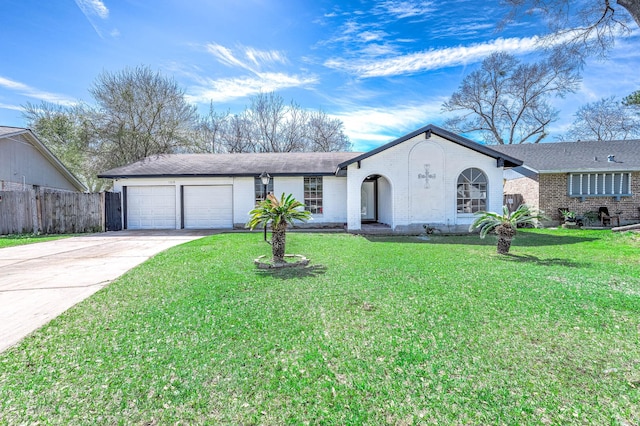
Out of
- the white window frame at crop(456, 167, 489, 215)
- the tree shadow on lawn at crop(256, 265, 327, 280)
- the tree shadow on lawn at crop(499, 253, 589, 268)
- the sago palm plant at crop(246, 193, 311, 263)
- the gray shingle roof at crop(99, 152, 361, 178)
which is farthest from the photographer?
the gray shingle roof at crop(99, 152, 361, 178)

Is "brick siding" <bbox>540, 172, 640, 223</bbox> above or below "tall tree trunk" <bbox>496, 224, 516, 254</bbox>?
above

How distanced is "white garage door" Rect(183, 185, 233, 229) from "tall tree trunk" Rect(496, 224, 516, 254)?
11.3m

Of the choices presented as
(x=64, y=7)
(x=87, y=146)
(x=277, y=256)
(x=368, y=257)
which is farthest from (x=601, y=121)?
(x=87, y=146)

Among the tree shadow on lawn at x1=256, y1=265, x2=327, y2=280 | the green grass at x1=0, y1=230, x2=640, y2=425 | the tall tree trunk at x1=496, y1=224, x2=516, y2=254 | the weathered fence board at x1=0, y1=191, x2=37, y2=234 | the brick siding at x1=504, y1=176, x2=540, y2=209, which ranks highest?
the brick siding at x1=504, y1=176, x2=540, y2=209

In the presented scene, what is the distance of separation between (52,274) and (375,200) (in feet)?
45.1

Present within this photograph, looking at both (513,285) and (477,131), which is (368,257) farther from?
(477,131)

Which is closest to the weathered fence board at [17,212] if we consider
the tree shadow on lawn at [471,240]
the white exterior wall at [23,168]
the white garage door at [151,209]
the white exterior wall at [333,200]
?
the white exterior wall at [23,168]

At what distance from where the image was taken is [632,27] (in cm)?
1071

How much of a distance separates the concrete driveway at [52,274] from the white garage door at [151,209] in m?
4.16

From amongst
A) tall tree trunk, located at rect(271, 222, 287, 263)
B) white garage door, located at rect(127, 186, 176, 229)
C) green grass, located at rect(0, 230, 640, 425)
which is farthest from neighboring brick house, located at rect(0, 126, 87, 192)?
tall tree trunk, located at rect(271, 222, 287, 263)

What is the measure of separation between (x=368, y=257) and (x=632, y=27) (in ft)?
43.9

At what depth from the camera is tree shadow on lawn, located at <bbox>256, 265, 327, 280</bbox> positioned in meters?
5.68

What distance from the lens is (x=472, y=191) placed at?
12133 mm

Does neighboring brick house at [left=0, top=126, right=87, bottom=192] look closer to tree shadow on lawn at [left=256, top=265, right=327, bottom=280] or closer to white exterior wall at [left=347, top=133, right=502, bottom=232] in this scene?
tree shadow on lawn at [left=256, top=265, right=327, bottom=280]
